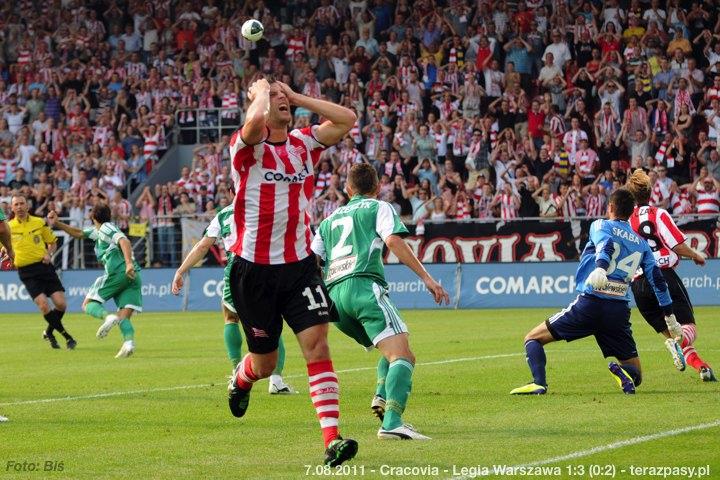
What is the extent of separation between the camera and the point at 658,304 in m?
13.6

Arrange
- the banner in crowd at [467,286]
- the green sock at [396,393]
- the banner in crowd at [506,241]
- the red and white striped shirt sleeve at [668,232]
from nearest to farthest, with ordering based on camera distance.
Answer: the green sock at [396,393], the red and white striped shirt sleeve at [668,232], the banner in crowd at [467,286], the banner in crowd at [506,241]

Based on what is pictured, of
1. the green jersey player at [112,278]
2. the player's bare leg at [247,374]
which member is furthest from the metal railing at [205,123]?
the player's bare leg at [247,374]

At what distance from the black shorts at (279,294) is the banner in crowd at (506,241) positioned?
19674 millimetres

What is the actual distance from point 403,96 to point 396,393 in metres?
24.0

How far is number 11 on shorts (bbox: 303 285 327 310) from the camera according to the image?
8398 mm

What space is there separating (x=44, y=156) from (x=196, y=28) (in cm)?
639

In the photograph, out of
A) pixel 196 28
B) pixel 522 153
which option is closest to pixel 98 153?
pixel 196 28

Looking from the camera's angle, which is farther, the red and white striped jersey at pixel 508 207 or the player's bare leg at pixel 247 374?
the red and white striped jersey at pixel 508 207

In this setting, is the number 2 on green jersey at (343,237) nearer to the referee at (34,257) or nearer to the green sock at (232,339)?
the green sock at (232,339)

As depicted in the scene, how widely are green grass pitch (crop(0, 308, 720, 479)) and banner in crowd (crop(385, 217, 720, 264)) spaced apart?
30.5ft

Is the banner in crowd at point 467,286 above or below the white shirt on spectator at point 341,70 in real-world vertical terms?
below

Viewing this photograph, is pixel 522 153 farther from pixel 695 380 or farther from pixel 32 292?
pixel 695 380

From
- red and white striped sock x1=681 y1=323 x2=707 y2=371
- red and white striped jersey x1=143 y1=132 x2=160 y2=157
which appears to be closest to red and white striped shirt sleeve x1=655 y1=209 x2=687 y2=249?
red and white striped sock x1=681 y1=323 x2=707 y2=371

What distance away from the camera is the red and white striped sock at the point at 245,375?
9.03 meters
